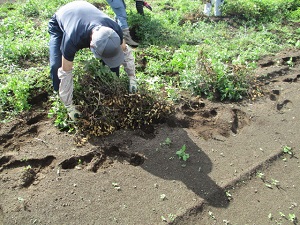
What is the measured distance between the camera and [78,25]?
9.80 ft

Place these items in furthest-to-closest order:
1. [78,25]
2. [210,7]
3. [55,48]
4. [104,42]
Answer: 1. [210,7]
2. [55,48]
3. [78,25]
4. [104,42]

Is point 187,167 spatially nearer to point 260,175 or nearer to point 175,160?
point 175,160

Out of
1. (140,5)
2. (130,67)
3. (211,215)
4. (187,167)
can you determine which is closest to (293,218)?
(211,215)

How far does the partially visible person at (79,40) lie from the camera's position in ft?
9.24

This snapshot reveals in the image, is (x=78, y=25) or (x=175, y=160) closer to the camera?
(x=78, y=25)

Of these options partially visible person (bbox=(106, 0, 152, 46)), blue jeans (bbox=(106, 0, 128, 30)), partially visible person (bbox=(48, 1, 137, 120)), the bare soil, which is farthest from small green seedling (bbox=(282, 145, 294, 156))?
blue jeans (bbox=(106, 0, 128, 30))

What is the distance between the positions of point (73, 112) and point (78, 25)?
0.95m

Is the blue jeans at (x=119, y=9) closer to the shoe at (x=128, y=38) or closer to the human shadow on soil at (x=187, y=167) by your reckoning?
the shoe at (x=128, y=38)

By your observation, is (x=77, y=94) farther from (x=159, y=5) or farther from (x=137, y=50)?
(x=159, y=5)

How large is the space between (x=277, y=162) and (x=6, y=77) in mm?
3575

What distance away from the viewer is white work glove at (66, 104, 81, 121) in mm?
3385

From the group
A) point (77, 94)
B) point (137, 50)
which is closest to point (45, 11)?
point (137, 50)

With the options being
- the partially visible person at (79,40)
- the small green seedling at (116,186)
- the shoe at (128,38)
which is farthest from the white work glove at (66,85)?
the shoe at (128,38)

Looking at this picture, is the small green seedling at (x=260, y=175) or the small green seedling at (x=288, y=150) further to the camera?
Answer: the small green seedling at (x=288, y=150)
